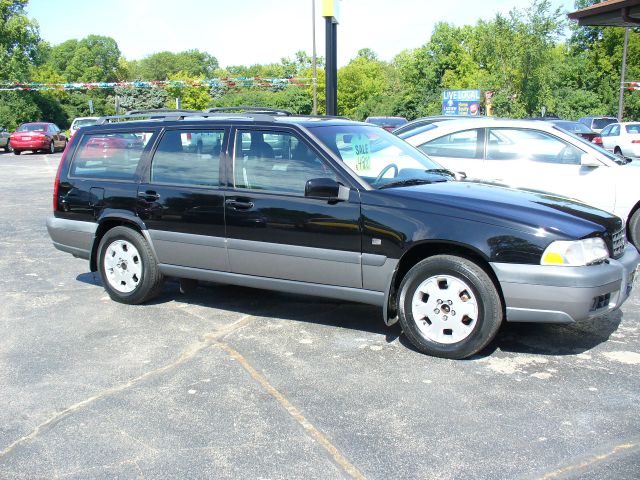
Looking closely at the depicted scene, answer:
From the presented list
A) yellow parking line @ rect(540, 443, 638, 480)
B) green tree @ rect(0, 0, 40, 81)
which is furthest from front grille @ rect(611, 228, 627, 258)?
green tree @ rect(0, 0, 40, 81)

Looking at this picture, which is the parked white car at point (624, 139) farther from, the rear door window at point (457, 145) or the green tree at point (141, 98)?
the green tree at point (141, 98)

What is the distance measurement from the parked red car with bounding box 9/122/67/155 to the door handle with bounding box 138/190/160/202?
98.3ft

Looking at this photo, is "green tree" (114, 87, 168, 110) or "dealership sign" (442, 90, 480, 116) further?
"green tree" (114, 87, 168, 110)

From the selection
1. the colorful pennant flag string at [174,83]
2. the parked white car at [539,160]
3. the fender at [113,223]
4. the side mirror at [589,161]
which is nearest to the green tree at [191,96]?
the colorful pennant flag string at [174,83]

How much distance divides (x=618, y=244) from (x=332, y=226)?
2.06m

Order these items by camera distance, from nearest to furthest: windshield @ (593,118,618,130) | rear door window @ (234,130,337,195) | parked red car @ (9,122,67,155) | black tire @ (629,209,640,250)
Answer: rear door window @ (234,130,337,195) < black tire @ (629,209,640,250) < parked red car @ (9,122,67,155) < windshield @ (593,118,618,130)

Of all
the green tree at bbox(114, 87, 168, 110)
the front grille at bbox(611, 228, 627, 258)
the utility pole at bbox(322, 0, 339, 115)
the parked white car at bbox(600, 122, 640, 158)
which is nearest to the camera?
the front grille at bbox(611, 228, 627, 258)

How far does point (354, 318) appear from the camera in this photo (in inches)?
233

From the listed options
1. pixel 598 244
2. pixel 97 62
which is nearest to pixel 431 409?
pixel 598 244

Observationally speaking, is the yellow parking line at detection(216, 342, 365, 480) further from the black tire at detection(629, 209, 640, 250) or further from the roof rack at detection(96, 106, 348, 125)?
the black tire at detection(629, 209, 640, 250)

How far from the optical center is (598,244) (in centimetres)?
475

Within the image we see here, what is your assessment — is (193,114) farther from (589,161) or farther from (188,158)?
(589,161)

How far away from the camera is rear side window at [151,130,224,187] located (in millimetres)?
5805

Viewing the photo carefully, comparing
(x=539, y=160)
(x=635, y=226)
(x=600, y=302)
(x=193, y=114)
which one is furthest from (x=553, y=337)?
(x=193, y=114)
